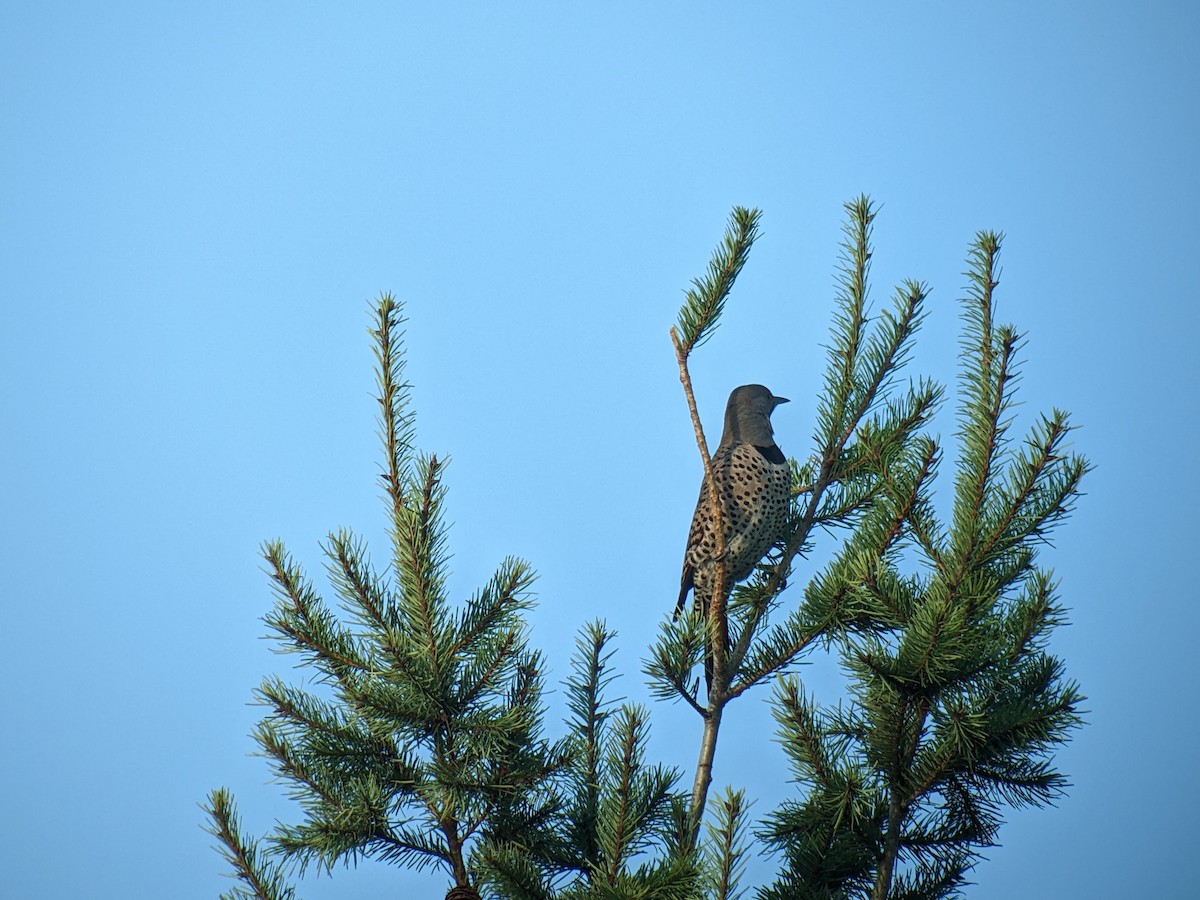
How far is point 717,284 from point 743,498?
3.53ft

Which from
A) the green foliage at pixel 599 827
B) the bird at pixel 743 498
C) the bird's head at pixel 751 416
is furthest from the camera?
the bird's head at pixel 751 416

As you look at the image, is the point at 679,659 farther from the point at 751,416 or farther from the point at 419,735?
the point at 751,416

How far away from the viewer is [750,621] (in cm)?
253

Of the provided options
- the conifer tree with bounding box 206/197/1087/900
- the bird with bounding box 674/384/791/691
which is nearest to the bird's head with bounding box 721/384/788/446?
the bird with bounding box 674/384/791/691

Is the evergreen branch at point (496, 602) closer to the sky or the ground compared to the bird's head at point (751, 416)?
closer to the ground

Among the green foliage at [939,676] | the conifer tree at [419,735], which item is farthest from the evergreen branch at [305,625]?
the green foliage at [939,676]

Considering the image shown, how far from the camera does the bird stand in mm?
3285

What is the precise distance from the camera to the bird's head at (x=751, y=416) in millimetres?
3744

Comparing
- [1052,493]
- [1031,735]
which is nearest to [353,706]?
[1031,735]

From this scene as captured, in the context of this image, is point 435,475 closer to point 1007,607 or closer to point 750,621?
point 750,621

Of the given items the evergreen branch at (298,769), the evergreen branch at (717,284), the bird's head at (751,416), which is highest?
the bird's head at (751,416)

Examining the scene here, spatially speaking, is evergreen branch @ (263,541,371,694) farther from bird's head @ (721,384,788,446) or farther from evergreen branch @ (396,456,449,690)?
bird's head @ (721,384,788,446)

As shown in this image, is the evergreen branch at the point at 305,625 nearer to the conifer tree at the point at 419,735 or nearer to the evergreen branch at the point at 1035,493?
the conifer tree at the point at 419,735

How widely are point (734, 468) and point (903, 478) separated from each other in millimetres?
1061
